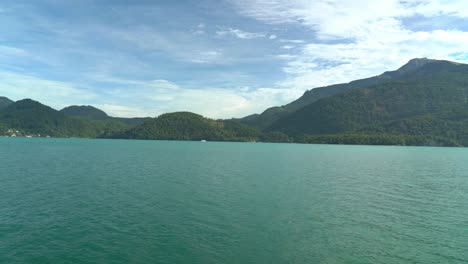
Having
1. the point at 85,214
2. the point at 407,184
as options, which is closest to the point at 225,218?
the point at 85,214

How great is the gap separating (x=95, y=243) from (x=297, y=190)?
1411 inches

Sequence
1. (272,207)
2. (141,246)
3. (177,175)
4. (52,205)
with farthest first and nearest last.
A: (177,175) < (272,207) < (52,205) < (141,246)

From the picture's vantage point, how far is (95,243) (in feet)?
89.2

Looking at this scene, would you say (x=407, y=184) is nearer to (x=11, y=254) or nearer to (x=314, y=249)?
(x=314, y=249)

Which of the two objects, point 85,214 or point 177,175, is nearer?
point 85,214

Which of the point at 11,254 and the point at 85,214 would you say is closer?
the point at 11,254

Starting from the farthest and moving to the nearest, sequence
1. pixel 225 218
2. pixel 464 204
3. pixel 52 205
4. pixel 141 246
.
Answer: pixel 464 204
pixel 52 205
pixel 225 218
pixel 141 246

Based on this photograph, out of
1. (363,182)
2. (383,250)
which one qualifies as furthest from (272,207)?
(363,182)

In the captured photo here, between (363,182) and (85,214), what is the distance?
5335 centimetres

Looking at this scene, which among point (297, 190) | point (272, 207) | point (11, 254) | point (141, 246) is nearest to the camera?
point (11, 254)

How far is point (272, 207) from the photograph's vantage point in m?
41.7

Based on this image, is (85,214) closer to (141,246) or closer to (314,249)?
(141,246)

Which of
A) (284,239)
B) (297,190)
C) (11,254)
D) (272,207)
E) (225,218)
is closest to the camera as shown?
(11,254)

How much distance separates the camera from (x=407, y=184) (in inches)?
2520
